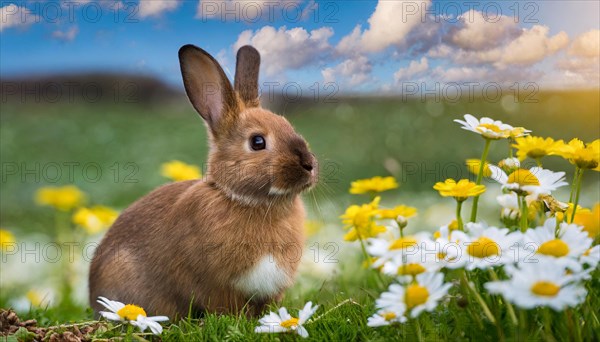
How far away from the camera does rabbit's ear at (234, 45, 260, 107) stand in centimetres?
361

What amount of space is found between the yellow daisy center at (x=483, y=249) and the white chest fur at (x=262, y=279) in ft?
4.36

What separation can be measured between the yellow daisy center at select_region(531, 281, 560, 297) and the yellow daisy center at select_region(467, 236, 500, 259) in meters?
0.22

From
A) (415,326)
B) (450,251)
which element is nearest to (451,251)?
(450,251)

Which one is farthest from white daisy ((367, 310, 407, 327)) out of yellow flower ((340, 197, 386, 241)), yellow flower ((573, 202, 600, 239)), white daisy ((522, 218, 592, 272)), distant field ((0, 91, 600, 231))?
distant field ((0, 91, 600, 231))

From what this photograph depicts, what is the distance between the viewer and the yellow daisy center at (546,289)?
182 cm

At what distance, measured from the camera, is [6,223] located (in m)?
6.99

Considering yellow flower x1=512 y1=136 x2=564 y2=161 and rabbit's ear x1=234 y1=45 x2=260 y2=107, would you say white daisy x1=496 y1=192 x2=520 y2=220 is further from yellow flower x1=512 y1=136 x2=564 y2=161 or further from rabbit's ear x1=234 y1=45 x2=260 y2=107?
rabbit's ear x1=234 y1=45 x2=260 y2=107

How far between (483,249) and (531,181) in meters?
0.42

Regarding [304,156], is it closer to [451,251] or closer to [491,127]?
[491,127]

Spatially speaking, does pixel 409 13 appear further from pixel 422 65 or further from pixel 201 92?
pixel 201 92

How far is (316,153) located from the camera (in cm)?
395

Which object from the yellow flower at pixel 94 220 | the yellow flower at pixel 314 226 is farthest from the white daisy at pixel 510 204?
the yellow flower at pixel 94 220

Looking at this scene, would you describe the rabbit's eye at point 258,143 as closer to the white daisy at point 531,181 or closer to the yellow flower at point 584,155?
the white daisy at point 531,181

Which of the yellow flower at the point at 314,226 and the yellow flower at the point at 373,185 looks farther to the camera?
the yellow flower at the point at 314,226
